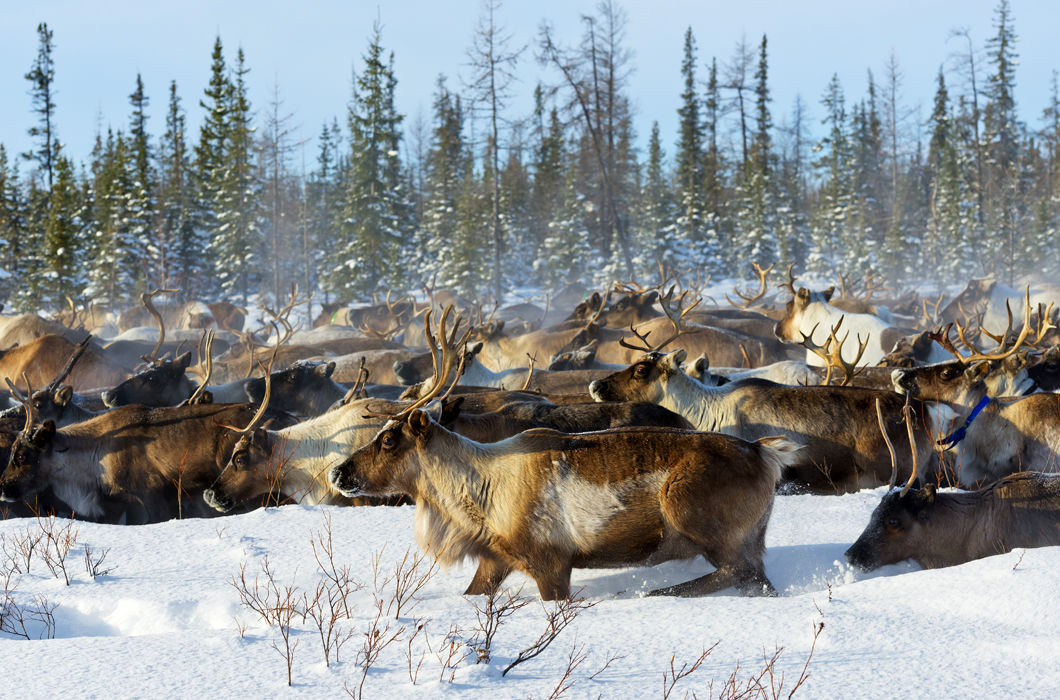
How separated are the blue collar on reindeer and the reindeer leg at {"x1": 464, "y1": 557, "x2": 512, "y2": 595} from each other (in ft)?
9.92

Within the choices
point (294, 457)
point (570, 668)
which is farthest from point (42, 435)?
point (570, 668)

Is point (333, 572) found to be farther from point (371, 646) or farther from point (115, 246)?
point (115, 246)

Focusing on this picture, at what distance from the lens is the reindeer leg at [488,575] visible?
4668 millimetres

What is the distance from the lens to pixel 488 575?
4.71 m

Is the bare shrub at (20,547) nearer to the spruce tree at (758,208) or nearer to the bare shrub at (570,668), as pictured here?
the bare shrub at (570,668)

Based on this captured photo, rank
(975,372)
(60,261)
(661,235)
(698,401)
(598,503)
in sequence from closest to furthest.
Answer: (598,503) → (975,372) → (698,401) → (60,261) → (661,235)

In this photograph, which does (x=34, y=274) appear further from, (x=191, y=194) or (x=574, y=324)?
(x=574, y=324)

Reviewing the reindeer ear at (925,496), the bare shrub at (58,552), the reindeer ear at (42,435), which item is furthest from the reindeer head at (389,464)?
the reindeer ear at (42,435)

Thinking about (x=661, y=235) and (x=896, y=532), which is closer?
(x=896, y=532)

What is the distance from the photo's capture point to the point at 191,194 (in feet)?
135

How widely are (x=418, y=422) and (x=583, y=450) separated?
90 cm

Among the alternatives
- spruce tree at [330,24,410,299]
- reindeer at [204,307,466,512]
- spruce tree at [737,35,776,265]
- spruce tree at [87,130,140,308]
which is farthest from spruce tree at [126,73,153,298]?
reindeer at [204,307,466,512]

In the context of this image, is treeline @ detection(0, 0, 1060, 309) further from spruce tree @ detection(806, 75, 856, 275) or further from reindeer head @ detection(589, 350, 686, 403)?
reindeer head @ detection(589, 350, 686, 403)

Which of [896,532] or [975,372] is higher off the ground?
[975,372]
